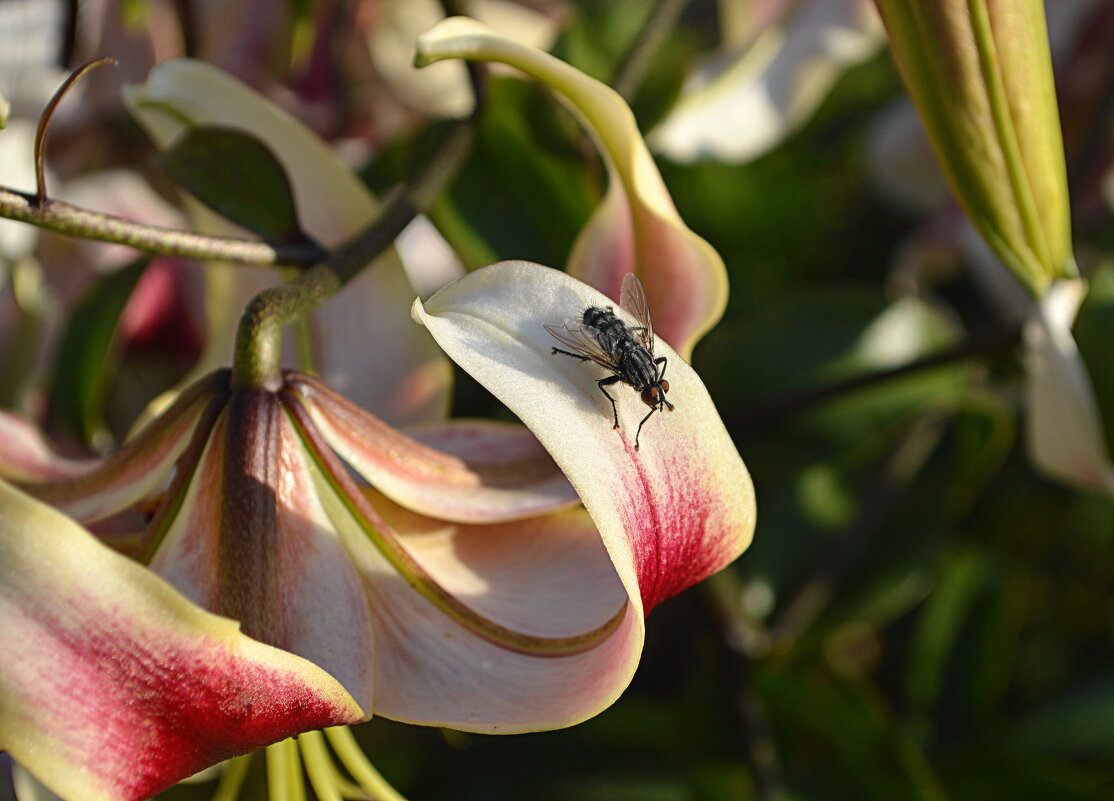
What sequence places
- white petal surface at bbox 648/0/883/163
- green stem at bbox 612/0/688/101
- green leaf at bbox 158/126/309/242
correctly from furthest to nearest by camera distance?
1. white petal surface at bbox 648/0/883/163
2. green stem at bbox 612/0/688/101
3. green leaf at bbox 158/126/309/242

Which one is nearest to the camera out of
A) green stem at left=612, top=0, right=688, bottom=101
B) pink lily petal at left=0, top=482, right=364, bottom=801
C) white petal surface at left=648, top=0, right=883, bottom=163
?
pink lily petal at left=0, top=482, right=364, bottom=801

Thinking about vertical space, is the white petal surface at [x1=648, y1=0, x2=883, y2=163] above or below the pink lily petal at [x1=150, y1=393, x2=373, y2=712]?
below

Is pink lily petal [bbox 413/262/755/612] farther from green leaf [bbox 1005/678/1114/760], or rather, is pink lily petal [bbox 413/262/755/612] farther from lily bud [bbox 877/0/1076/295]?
green leaf [bbox 1005/678/1114/760]

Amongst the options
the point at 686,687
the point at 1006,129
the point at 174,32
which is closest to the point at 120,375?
the point at 174,32

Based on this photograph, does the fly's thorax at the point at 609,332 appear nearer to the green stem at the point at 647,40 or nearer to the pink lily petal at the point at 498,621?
the pink lily petal at the point at 498,621

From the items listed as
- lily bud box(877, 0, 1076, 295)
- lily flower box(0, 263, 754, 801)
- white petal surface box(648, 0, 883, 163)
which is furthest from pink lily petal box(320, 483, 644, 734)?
white petal surface box(648, 0, 883, 163)

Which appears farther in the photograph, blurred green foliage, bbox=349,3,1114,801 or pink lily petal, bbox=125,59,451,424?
blurred green foliage, bbox=349,3,1114,801

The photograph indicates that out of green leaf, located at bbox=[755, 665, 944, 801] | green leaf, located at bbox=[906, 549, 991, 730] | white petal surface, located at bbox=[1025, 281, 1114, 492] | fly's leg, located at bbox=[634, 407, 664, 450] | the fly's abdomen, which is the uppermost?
the fly's abdomen
